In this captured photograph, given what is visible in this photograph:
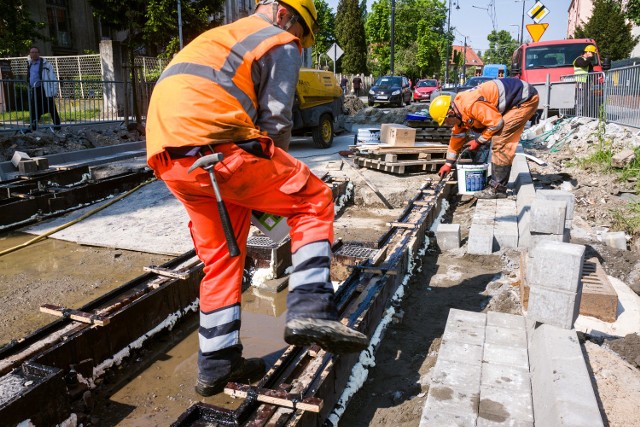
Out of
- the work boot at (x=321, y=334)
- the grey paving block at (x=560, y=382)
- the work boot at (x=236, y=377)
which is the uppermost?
the work boot at (x=321, y=334)

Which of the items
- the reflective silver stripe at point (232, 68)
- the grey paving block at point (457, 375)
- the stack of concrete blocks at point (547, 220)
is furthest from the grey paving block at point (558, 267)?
the reflective silver stripe at point (232, 68)

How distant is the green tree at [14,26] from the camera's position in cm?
1548

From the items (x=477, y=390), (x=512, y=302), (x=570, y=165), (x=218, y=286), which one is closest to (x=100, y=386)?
(x=218, y=286)

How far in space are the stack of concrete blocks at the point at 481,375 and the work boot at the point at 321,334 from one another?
56 centimetres

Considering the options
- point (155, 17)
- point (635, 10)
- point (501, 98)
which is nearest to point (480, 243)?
point (501, 98)

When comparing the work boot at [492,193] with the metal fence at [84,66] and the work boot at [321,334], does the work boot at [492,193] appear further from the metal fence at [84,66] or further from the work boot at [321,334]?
the metal fence at [84,66]

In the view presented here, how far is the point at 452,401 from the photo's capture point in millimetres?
2598

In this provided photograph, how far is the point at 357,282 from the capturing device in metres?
3.93

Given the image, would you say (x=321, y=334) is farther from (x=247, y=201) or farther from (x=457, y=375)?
(x=457, y=375)

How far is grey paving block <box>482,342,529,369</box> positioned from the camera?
2.94 metres

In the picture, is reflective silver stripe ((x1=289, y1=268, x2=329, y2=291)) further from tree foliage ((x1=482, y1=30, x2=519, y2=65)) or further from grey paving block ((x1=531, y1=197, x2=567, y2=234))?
tree foliage ((x1=482, y1=30, x2=519, y2=65))

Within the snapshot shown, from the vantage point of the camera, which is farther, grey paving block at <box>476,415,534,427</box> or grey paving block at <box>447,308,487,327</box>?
grey paving block at <box>447,308,487,327</box>

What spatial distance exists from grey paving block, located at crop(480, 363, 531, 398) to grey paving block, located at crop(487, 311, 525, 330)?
469 millimetres

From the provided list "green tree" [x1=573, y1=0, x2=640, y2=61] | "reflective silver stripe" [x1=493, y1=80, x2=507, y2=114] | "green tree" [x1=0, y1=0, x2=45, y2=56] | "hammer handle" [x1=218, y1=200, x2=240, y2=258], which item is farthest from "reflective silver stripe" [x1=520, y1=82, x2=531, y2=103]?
"green tree" [x1=573, y1=0, x2=640, y2=61]
